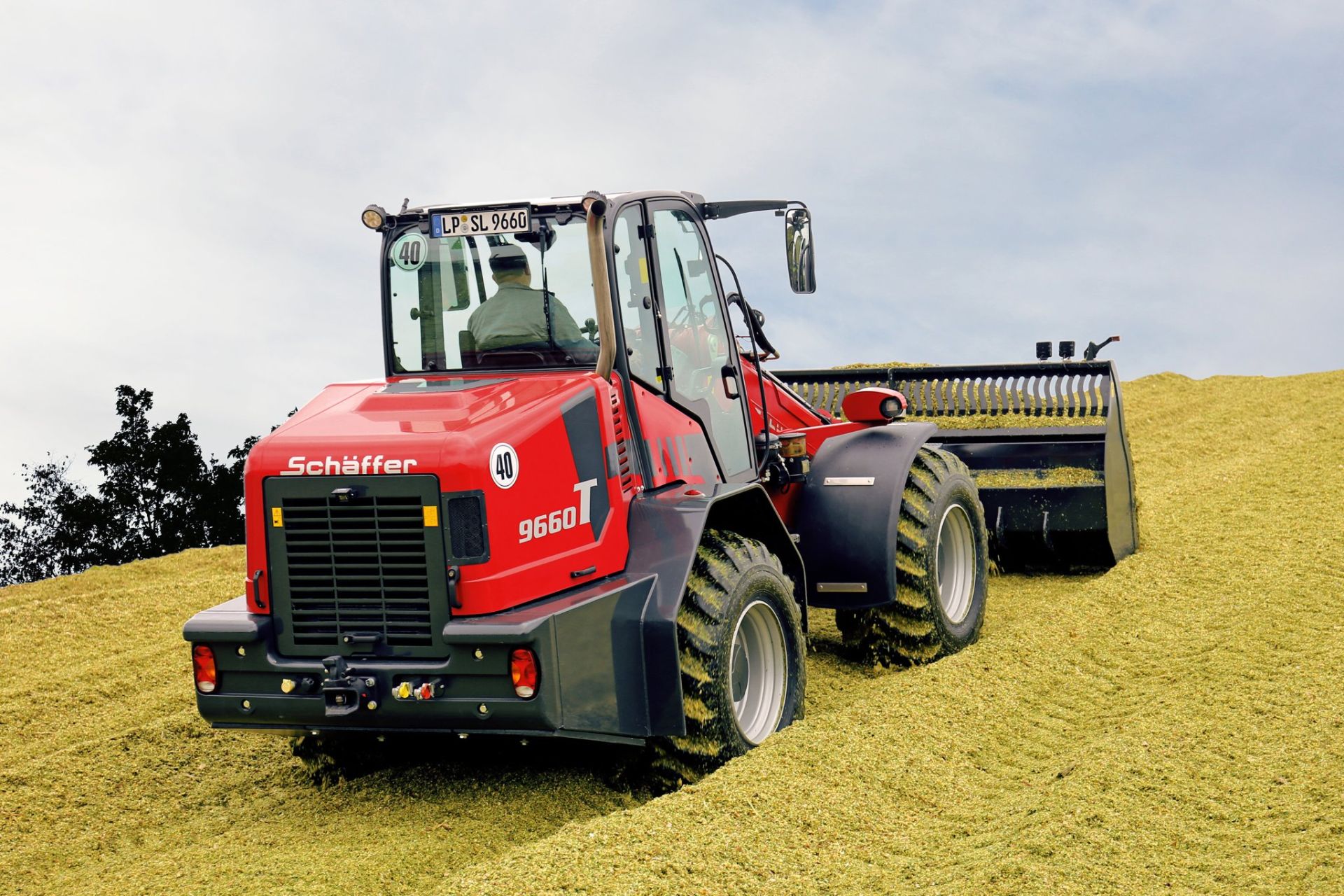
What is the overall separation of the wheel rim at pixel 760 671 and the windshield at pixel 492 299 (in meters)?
1.49

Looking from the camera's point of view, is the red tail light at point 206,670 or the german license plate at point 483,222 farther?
the german license plate at point 483,222

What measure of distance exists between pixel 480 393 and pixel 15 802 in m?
3.21

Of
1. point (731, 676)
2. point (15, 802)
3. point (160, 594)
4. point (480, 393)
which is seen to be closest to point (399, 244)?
point (480, 393)

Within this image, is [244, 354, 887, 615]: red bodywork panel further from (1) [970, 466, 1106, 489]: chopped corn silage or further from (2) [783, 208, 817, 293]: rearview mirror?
(1) [970, 466, 1106, 489]: chopped corn silage

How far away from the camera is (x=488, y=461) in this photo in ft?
17.8

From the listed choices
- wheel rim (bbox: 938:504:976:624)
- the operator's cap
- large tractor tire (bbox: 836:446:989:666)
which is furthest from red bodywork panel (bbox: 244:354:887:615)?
wheel rim (bbox: 938:504:976:624)

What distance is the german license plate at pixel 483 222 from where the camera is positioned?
6.32 metres

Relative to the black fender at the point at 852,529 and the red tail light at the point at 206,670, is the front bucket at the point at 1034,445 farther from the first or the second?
the red tail light at the point at 206,670

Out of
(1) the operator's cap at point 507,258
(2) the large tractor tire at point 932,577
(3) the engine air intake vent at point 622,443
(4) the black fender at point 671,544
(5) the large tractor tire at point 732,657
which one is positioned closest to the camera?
(4) the black fender at point 671,544

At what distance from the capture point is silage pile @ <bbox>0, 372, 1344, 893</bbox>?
16.2ft

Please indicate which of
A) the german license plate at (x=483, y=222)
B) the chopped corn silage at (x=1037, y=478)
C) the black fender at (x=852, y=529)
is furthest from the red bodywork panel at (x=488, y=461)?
the chopped corn silage at (x=1037, y=478)

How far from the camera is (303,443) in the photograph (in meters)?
5.69

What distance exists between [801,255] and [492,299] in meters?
1.60

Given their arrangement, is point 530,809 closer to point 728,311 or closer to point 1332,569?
point 728,311
